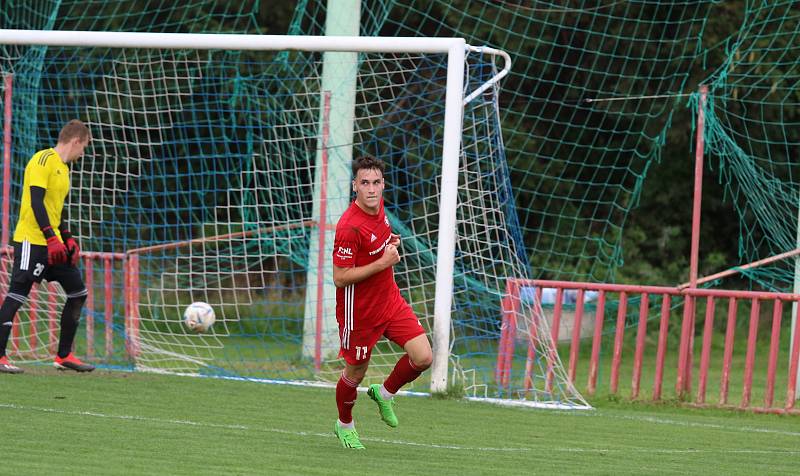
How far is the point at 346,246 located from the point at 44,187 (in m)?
3.84

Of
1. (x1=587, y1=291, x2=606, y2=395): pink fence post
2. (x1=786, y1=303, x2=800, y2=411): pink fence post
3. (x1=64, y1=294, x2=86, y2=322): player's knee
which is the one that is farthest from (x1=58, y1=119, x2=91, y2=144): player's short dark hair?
(x1=786, y1=303, x2=800, y2=411): pink fence post

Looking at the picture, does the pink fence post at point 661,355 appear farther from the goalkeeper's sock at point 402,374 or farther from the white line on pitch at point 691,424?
the goalkeeper's sock at point 402,374

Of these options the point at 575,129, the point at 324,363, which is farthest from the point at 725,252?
the point at 324,363

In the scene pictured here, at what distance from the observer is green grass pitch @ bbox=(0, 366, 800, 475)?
6793 millimetres

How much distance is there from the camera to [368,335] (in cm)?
748

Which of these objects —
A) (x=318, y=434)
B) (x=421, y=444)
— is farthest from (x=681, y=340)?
(x=318, y=434)

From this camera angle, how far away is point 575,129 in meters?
20.4

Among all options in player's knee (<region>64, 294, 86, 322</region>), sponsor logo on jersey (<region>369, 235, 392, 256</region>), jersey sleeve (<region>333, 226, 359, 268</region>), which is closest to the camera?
jersey sleeve (<region>333, 226, 359, 268</region>)

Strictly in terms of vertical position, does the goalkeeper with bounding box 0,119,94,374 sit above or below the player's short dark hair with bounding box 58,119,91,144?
below

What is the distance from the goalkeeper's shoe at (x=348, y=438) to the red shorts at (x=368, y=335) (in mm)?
405

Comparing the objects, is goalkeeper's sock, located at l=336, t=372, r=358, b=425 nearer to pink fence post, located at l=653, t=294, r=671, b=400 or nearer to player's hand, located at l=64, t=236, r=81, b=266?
player's hand, located at l=64, t=236, r=81, b=266

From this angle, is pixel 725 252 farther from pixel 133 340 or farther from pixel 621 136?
pixel 133 340

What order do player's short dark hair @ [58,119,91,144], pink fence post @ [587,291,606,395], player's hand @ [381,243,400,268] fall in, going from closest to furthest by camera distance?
player's hand @ [381,243,400,268] → player's short dark hair @ [58,119,91,144] → pink fence post @ [587,291,606,395]

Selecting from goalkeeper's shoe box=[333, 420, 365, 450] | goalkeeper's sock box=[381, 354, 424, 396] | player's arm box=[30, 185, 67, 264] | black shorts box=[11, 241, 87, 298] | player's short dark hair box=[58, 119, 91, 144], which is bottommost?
goalkeeper's shoe box=[333, 420, 365, 450]
